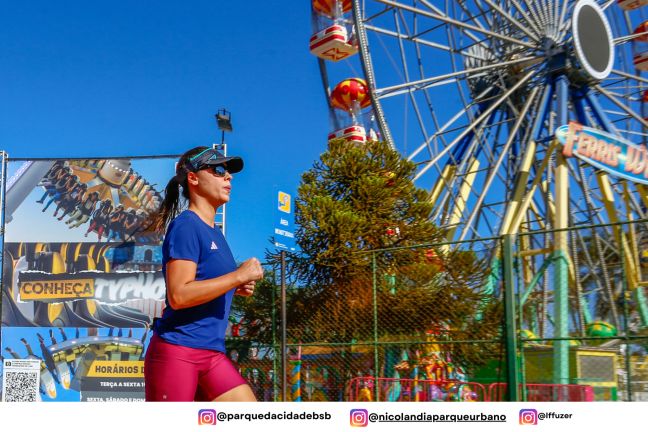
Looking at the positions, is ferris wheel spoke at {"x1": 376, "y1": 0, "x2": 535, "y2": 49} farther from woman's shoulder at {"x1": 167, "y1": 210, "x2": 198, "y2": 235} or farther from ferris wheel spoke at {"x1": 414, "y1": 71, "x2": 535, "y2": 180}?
woman's shoulder at {"x1": 167, "y1": 210, "x2": 198, "y2": 235}

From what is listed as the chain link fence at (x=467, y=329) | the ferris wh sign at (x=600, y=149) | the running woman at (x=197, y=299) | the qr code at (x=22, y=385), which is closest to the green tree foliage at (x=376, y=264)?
the chain link fence at (x=467, y=329)

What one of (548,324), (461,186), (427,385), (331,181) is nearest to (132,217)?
(331,181)

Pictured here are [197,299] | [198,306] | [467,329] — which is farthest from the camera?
[467,329]

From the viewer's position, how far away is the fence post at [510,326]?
770 cm

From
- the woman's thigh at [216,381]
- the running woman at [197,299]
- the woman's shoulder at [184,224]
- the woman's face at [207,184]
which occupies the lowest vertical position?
the woman's thigh at [216,381]

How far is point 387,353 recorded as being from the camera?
8773 mm

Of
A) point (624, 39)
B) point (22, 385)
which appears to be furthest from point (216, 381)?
point (624, 39)

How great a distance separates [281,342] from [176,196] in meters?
6.09
